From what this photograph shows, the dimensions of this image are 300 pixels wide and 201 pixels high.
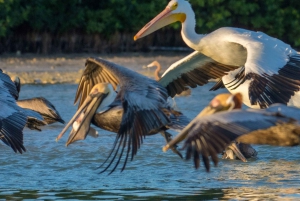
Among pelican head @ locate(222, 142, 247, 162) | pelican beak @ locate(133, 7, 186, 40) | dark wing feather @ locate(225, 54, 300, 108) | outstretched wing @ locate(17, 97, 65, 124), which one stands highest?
pelican beak @ locate(133, 7, 186, 40)

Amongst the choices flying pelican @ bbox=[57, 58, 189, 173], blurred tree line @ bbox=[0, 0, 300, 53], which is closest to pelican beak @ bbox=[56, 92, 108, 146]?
flying pelican @ bbox=[57, 58, 189, 173]

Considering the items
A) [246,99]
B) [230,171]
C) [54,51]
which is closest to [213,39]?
[246,99]

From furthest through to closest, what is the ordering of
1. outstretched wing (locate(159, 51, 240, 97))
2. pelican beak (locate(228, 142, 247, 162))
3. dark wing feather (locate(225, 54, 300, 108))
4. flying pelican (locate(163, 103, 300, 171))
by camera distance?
outstretched wing (locate(159, 51, 240, 97)) → pelican beak (locate(228, 142, 247, 162)) → dark wing feather (locate(225, 54, 300, 108)) → flying pelican (locate(163, 103, 300, 171))

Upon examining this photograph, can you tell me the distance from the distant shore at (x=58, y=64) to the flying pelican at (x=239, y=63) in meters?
8.07

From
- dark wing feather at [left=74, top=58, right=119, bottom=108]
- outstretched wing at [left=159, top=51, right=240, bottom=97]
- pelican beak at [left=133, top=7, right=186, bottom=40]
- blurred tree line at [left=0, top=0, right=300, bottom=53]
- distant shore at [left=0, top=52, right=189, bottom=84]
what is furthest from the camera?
blurred tree line at [left=0, top=0, right=300, bottom=53]

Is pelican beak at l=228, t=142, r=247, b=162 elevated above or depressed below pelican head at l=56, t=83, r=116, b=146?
below

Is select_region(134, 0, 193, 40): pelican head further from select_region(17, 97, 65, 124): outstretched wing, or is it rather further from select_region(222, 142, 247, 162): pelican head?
select_region(222, 142, 247, 162): pelican head

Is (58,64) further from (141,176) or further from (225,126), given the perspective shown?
(225,126)

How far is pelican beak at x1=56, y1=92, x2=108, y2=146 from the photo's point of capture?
8469 mm

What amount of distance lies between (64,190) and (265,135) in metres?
1.77

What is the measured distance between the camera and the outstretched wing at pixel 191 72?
9438 mm

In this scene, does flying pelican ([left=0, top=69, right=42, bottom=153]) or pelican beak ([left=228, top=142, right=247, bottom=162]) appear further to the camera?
pelican beak ([left=228, top=142, right=247, bottom=162])

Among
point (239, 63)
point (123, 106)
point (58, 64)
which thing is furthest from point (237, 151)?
point (58, 64)

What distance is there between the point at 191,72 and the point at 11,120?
A: 2.35m
